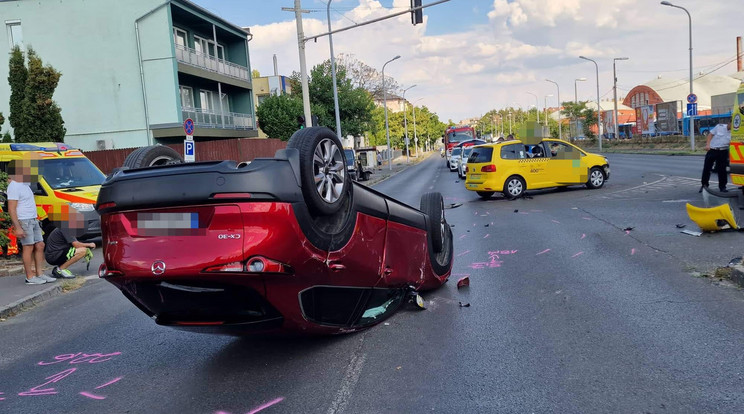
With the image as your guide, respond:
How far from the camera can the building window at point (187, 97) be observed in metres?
31.4

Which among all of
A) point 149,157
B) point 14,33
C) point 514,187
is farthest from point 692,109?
point 14,33

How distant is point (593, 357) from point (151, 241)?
317 cm

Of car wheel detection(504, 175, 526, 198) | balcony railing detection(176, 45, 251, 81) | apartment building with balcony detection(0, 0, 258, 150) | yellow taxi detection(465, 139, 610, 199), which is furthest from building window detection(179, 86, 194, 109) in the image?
car wheel detection(504, 175, 526, 198)

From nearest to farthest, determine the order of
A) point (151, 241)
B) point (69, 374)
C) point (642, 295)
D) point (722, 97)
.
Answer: point (151, 241) → point (69, 374) → point (642, 295) → point (722, 97)

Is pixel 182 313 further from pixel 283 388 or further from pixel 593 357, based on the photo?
pixel 593 357

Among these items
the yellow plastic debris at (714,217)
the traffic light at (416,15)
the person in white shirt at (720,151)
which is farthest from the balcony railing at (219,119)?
the yellow plastic debris at (714,217)

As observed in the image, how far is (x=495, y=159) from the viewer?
55.2 feet

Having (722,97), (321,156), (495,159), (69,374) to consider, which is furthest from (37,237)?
(722,97)

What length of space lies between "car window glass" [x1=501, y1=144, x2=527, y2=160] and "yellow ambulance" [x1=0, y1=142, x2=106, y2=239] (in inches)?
420

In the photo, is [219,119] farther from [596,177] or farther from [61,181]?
[596,177]

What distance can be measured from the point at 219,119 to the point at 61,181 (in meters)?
22.7

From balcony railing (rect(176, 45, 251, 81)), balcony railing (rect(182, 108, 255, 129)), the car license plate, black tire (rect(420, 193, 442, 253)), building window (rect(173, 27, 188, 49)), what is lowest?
black tire (rect(420, 193, 442, 253))

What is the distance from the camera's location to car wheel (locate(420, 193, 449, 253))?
6.34 m

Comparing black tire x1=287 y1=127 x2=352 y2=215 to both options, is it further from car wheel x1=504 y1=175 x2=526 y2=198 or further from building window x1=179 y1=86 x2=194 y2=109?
building window x1=179 y1=86 x2=194 y2=109
